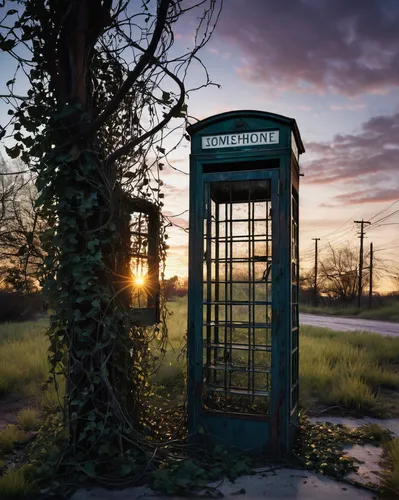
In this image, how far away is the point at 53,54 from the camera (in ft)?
16.1

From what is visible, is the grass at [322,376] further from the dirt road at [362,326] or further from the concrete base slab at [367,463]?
the dirt road at [362,326]

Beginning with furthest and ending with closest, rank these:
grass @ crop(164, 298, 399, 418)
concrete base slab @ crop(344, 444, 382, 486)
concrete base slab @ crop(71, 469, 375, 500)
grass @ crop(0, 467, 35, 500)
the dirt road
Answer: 1. the dirt road
2. grass @ crop(164, 298, 399, 418)
3. concrete base slab @ crop(344, 444, 382, 486)
4. concrete base slab @ crop(71, 469, 375, 500)
5. grass @ crop(0, 467, 35, 500)

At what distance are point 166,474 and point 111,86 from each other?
3961mm

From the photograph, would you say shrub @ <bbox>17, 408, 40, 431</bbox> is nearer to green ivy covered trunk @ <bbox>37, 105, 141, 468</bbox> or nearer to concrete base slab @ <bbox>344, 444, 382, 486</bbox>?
green ivy covered trunk @ <bbox>37, 105, 141, 468</bbox>

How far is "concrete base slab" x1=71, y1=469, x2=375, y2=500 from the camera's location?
13.1ft

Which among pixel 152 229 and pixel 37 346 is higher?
pixel 152 229

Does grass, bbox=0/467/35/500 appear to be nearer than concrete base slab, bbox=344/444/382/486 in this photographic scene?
Yes

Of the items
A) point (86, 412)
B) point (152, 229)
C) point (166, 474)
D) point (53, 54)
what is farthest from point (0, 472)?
point (53, 54)

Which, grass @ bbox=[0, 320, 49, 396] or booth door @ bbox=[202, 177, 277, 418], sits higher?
booth door @ bbox=[202, 177, 277, 418]

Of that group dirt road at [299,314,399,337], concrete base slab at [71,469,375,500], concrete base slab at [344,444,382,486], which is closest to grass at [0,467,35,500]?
concrete base slab at [71,469,375,500]

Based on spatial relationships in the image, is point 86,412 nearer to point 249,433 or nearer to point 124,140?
point 249,433

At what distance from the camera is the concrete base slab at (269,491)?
399 centimetres

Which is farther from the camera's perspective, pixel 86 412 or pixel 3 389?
pixel 3 389

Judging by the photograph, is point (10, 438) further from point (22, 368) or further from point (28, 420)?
point (22, 368)
